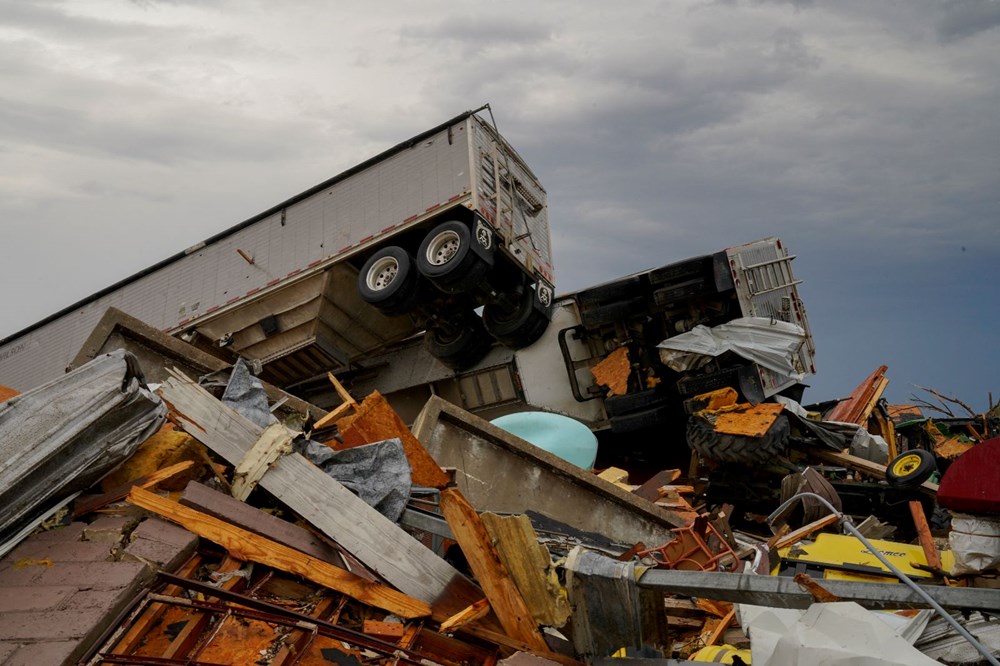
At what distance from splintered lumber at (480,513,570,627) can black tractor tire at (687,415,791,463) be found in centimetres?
637

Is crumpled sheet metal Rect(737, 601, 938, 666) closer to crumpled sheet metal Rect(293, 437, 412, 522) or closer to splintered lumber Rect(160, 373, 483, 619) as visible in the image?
splintered lumber Rect(160, 373, 483, 619)

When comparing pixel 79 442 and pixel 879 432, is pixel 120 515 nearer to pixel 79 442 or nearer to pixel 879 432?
pixel 79 442

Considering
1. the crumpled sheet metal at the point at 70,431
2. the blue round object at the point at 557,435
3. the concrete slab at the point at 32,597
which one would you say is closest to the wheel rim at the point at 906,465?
the blue round object at the point at 557,435

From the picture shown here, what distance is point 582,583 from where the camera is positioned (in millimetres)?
3326

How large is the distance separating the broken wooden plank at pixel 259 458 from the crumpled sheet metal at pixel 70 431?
1.58 feet

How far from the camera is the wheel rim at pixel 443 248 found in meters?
11.1

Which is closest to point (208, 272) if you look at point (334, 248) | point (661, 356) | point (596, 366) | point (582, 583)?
point (334, 248)

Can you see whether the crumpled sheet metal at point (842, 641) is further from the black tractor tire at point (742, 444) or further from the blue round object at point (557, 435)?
the black tractor tire at point (742, 444)

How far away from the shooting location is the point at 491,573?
11.5ft

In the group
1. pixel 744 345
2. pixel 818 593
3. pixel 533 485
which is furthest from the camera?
pixel 744 345

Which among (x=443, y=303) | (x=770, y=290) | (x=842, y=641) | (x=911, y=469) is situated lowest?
(x=911, y=469)

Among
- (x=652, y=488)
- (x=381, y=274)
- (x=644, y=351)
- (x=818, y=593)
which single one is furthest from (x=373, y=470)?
(x=381, y=274)

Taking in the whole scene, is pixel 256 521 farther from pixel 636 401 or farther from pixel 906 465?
pixel 636 401

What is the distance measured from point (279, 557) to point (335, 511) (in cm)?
36
